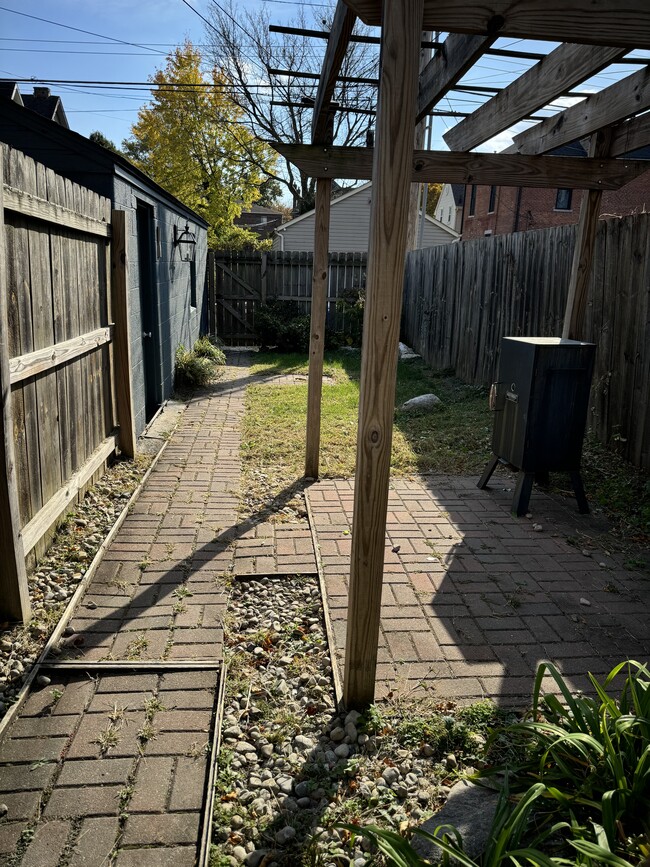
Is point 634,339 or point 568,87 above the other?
point 568,87

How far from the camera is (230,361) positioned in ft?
40.1

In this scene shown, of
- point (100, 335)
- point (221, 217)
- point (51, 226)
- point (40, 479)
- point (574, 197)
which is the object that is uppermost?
point (574, 197)

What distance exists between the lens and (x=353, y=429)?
713 centimetres

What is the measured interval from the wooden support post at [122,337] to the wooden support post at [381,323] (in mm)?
3833

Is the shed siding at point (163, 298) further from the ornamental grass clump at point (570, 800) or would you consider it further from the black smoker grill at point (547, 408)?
the ornamental grass clump at point (570, 800)

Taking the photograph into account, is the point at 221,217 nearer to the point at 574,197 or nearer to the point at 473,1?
the point at 574,197

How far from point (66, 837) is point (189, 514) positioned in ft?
9.33

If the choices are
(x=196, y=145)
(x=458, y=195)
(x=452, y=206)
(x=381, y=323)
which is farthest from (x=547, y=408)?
(x=452, y=206)

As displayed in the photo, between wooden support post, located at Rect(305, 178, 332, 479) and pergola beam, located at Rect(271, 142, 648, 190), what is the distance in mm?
191

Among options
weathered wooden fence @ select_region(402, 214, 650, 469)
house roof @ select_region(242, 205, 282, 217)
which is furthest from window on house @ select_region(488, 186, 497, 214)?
house roof @ select_region(242, 205, 282, 217)

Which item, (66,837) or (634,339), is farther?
(634,339)

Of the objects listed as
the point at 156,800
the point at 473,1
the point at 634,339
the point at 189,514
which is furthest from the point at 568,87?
the point at 156,800

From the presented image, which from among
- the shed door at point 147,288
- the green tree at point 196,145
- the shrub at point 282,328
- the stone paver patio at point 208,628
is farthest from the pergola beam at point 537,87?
the green tree at point 196,145

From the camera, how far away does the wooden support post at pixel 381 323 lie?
2.15 meters
